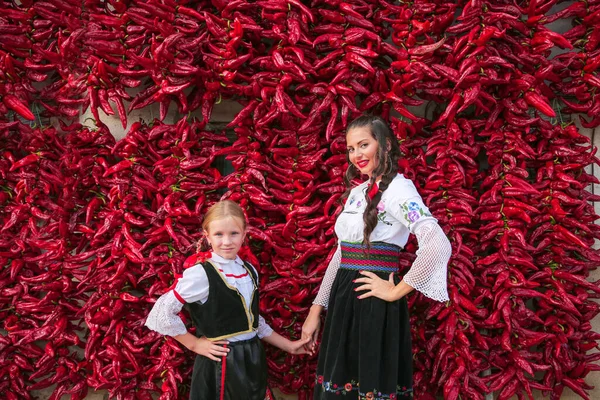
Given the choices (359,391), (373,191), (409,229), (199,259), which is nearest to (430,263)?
(409,229)

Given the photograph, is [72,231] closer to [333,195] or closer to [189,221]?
[189,221]

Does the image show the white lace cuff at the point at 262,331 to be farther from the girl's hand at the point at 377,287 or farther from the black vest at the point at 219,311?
the girl's hand at the point at 377,287

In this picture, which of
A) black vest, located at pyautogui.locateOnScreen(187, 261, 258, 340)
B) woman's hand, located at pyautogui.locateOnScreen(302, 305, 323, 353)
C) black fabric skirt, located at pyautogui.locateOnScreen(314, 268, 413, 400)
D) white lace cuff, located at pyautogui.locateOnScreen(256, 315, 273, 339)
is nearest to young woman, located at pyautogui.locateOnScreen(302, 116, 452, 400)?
black fabric skirt, located at pyautogui.locateOnScreen(314, 268, 413, 400)

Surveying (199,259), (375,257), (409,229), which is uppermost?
(409,229)

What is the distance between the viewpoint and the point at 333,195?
246 centimetres

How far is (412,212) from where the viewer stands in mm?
1885

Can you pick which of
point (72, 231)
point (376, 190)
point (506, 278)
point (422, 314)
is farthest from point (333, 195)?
point (72, 231)

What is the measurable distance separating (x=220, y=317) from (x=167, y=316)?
226 mm

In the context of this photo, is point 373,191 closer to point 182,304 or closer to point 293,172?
Result: point 293,172

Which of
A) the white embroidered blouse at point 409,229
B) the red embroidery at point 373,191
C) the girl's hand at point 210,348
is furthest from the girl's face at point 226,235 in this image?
the red embroidery at point 373,191

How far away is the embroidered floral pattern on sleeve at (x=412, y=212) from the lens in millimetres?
1872

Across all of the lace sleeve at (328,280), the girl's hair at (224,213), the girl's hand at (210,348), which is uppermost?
the girl's hair at (224,213)

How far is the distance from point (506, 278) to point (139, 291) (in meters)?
2.08

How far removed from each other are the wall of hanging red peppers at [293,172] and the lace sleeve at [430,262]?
545 mm
